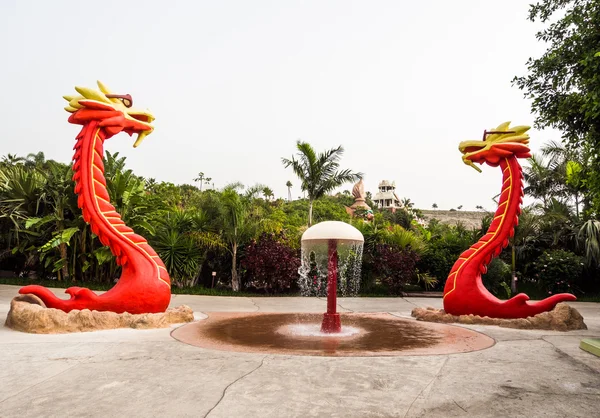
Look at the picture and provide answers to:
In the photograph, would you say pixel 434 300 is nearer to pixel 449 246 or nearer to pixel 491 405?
pixel 449 246

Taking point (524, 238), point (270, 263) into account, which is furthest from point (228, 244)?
point (524, 238)

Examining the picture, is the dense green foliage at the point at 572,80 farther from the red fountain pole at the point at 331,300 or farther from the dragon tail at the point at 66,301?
the dragon tail at the point at 66,301

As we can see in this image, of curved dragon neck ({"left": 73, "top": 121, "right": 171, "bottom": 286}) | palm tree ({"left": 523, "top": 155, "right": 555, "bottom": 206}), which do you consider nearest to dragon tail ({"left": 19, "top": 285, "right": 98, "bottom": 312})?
curved dragon neck ({"left": 73, "top": 121, "right": 171, "bottom": 286})

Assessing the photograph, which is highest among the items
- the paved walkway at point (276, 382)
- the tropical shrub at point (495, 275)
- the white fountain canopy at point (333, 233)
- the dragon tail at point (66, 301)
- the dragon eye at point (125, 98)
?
the dragon eye at point (125, 98)

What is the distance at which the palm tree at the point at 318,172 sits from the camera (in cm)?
1557

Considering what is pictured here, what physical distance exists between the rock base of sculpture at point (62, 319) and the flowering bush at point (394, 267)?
8278 mm

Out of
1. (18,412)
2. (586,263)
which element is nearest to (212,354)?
(18,412)

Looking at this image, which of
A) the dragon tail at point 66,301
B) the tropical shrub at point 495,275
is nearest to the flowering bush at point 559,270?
the tropical shrub at point 495,275

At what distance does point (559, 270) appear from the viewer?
13.4 metres

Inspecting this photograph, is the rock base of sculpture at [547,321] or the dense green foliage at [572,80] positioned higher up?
→ the dense green foliage at [572,80]

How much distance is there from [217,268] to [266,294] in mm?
1903

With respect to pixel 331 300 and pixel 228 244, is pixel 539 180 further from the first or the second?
pixel 331 300

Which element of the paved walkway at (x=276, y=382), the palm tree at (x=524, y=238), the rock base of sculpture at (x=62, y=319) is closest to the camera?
the paved walkway at (x=276, y=382)

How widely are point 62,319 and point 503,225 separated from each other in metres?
7.05
